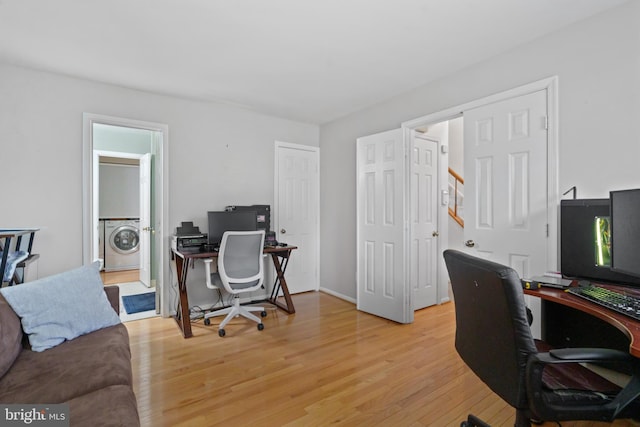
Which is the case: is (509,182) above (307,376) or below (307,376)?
above

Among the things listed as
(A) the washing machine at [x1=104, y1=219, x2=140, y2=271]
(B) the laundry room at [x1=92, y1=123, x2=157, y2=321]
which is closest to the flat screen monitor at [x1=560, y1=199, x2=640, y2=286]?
(B) the laundry room at [x1=92, y1=123, x2=157, y2=321]

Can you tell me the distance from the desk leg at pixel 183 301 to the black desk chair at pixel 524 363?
103 inches

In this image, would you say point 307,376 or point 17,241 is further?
point 17,241

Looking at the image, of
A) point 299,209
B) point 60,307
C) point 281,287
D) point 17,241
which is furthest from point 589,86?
point 17,241

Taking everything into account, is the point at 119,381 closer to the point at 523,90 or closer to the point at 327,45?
the point at 327,45

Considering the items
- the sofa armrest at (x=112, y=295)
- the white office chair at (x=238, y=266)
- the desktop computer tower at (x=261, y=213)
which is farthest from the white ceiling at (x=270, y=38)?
the sofa armrest at (x=112, y=295)

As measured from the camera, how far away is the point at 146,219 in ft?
14.3

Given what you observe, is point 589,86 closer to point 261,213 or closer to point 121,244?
point 261,213

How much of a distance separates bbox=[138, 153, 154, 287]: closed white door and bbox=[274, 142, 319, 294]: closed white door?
5.69ft

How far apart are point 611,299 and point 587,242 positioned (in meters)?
0.58

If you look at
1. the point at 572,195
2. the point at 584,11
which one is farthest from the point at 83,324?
the point at 584,11

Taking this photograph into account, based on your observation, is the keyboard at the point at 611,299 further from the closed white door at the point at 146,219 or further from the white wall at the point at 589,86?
the closed white door at the point at 146,219

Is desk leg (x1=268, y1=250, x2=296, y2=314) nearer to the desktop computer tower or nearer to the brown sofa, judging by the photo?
the desktop computer tower

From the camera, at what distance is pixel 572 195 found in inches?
83.7
